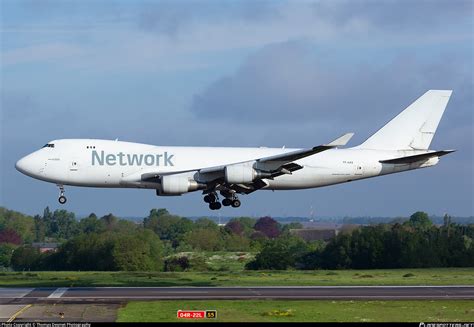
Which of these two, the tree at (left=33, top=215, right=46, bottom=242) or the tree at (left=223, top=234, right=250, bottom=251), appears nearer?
the tree at (left=223, top=234, right=250, bottom=251)

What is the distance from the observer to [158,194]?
56.4 metres

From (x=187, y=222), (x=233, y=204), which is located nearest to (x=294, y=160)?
(x=233, y=204)

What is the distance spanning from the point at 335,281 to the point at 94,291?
620 inches

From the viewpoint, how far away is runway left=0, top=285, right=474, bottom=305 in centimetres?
4622

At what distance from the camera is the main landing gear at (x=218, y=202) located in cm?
5859

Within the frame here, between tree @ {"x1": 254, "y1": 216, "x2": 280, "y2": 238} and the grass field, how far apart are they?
6084 centimetres

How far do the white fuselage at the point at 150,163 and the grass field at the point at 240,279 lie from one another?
228 inches

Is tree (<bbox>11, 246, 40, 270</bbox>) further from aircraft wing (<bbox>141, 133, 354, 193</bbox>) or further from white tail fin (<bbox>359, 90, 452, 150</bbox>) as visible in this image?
white tail fin (<bbox>359, 90, 452, 150</bbox>)

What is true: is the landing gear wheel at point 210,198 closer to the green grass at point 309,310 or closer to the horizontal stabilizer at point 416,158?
the horizontal stabilizer at point 416,158

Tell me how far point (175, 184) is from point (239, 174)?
370 cm

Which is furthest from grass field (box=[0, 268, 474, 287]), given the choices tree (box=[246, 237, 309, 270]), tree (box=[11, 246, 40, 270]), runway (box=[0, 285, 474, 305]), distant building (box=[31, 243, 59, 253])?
distant building (box=[31, 243, 59, 253])

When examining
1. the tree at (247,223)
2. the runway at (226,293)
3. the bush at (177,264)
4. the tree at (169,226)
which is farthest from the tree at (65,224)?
the runway at (226,293)

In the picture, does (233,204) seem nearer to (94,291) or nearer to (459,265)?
(94,291)

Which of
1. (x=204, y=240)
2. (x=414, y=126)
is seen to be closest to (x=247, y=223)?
(x=204, y=240)
